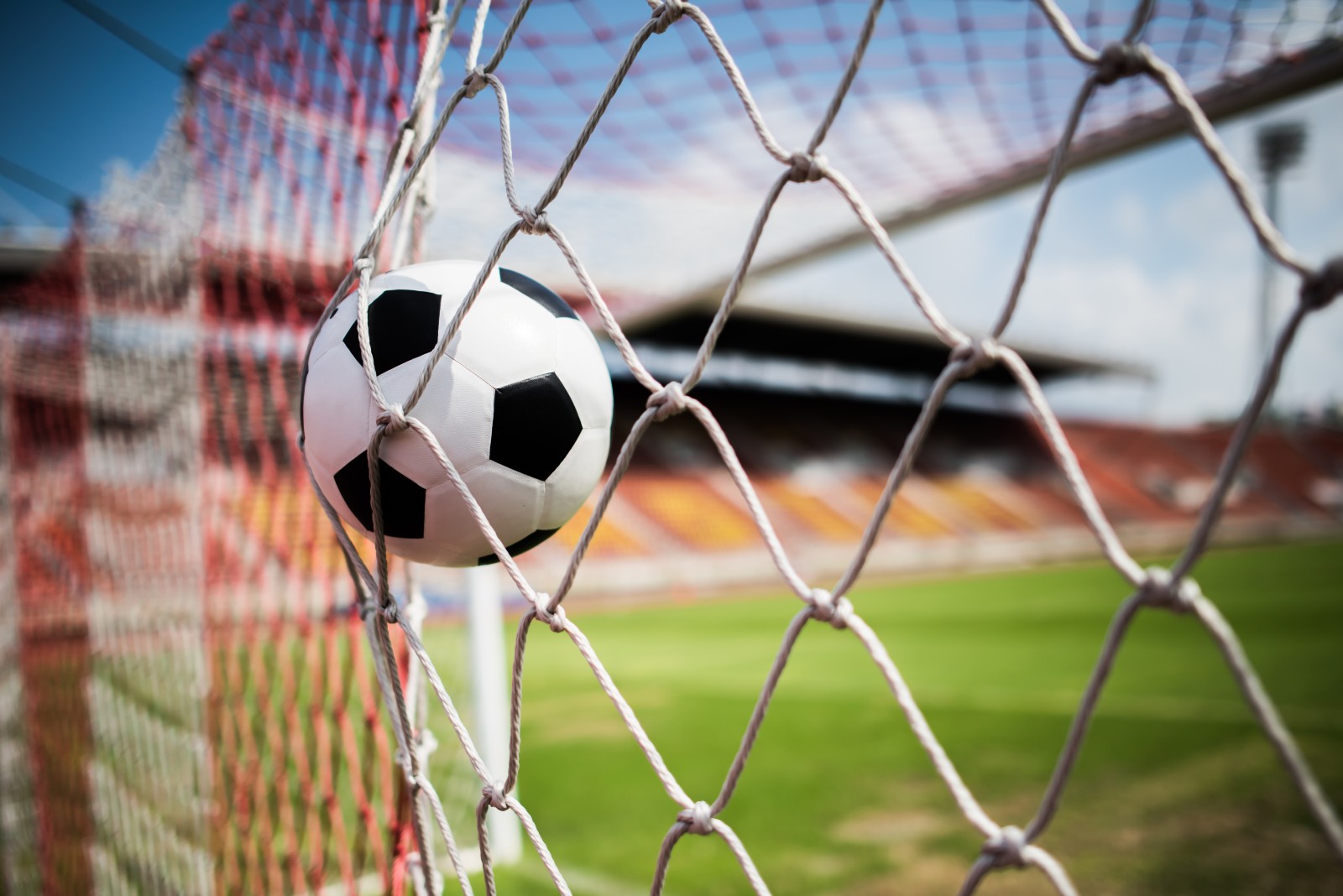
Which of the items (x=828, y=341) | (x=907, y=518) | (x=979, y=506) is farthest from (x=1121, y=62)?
(x=979, y=506)

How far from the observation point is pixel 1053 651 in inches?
223

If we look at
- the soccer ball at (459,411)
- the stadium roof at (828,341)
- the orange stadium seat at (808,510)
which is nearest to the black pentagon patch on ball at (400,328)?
the soccer ball at (459,411)

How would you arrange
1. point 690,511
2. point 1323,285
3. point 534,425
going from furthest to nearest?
point 690,511, point 534,425, point 1323,285

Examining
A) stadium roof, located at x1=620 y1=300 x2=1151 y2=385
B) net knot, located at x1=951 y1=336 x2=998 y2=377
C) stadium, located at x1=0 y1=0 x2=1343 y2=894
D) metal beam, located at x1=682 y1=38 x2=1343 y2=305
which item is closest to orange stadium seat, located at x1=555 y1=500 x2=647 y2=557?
stadium roof, located at x1=620 y1=300 x2=1151 y2=385

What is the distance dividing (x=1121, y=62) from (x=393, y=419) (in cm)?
61

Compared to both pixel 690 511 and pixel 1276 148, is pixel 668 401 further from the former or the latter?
pixel 1276 148

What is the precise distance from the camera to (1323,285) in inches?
14.9

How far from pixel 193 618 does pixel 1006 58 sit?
2583 mm

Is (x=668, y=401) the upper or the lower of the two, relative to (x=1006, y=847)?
upper

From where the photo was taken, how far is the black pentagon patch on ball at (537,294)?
903mm

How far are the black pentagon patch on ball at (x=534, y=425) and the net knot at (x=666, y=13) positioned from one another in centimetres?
34

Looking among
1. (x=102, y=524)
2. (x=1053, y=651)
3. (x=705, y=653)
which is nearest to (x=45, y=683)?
(x=102, y=524)

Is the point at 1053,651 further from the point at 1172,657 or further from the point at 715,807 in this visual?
the point at 715,807

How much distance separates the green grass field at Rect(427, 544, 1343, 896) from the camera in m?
2.18
